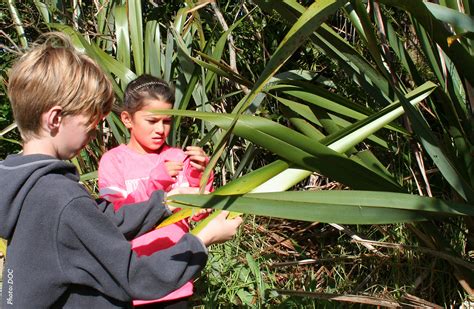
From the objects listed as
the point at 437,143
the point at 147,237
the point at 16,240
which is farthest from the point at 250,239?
the point at 16,240

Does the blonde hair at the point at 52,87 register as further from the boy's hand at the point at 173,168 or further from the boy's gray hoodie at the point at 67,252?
the boy's hand at the point at 173,168

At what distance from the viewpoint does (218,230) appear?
174 cm

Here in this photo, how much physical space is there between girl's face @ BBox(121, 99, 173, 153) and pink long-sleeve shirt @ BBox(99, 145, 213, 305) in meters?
0.03

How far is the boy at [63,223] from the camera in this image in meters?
1.60

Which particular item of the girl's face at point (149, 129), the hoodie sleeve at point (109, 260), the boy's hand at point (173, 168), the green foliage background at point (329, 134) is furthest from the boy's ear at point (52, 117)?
the girl's face at point (149, 129)

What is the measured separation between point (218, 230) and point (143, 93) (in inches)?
44.6

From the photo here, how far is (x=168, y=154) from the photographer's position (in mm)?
2686

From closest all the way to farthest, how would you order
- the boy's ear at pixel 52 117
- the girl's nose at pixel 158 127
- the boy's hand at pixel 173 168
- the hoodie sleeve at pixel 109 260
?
the hoodie sleeve at pixel 109 260 < the boy's ear at pixel 52 117 < the boy's hand at pixel 173 168 < the girl's nose at pixel 158 127

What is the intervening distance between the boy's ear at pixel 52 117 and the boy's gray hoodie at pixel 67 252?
0.09 metres

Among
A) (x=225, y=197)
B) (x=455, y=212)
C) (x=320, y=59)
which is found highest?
(x=320, y=59)

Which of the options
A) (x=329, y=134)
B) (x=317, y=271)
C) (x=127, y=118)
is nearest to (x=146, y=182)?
(x=127, y=118)

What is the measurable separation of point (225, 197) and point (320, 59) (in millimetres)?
2325

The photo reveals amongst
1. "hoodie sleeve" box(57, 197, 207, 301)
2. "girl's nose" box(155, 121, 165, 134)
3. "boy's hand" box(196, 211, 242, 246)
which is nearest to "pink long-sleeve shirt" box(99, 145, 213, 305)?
"girl's nose" box(155, 121, 165, 134)

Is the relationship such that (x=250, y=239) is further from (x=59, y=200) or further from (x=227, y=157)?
(x=59, y=200)
